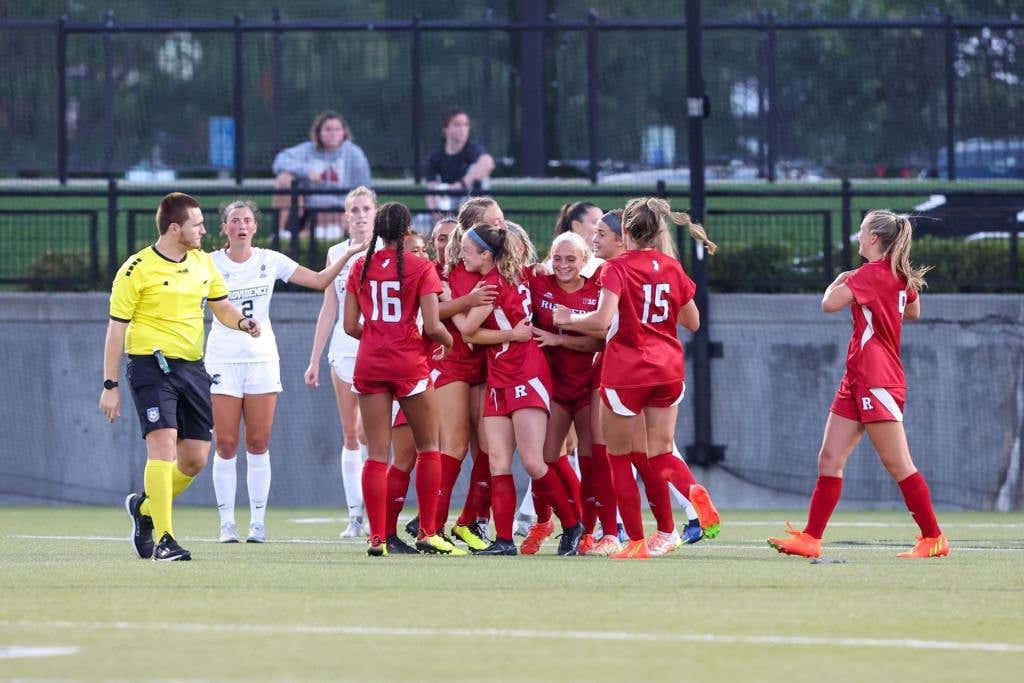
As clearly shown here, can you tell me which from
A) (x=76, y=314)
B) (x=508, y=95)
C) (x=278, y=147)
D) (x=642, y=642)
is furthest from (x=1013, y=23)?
(x=642, y=642)

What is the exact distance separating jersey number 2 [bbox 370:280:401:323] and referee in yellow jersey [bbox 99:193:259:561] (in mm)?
922

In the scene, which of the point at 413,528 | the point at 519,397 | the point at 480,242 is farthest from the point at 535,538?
the point at 480,242

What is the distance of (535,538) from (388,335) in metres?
1.51

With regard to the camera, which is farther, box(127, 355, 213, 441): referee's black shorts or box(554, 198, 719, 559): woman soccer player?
box(554, 198, 719, 559): woman soccer player

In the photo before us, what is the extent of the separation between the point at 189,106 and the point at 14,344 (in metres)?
4.05

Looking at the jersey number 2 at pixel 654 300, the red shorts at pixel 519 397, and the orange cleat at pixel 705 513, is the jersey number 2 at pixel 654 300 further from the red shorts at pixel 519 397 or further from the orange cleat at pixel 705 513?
the orange cleat at pixel 705 513

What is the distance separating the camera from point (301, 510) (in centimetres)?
1703

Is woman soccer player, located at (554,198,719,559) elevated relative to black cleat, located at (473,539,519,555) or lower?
elevated

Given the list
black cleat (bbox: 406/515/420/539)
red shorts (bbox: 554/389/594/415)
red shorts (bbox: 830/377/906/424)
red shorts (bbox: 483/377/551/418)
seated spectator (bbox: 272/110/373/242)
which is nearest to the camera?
red shorts (bbox: 830/377/906/424)

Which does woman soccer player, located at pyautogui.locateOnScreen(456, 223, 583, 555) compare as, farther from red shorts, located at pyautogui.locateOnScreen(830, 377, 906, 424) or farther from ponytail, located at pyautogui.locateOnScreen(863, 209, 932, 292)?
ponytail, located at pyautogui.locateOnScreen(863, 209, 932, 292)

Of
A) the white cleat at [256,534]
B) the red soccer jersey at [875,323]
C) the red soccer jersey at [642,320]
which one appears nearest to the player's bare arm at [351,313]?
the red soccer jersey at [642,320]

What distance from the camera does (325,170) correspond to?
1850 cm

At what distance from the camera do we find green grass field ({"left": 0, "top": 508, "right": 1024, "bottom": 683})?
20.9 feet

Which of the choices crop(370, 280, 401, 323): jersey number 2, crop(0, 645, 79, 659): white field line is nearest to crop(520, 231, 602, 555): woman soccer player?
crop(370, 280, 401, 323): jersey number 2
